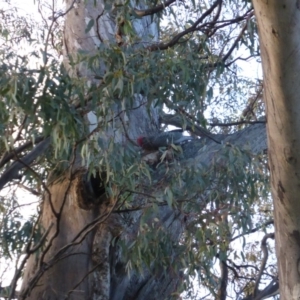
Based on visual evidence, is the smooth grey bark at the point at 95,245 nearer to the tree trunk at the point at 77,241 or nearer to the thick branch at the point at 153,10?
→ the tree trunk at the point at 77,241

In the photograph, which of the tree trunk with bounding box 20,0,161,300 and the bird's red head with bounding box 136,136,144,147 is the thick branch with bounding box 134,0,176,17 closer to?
the tree trunk with bounding box 20,0,161,300

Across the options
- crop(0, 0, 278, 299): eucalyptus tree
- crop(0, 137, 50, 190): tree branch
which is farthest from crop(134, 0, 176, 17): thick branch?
crop(0, 137, 50, 190): tree branch

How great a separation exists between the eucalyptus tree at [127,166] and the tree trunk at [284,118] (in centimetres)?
114

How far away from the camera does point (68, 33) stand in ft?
15.6

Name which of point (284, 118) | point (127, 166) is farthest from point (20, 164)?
point (284, 118)

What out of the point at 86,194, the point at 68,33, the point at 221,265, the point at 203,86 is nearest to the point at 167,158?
the point at 203,86

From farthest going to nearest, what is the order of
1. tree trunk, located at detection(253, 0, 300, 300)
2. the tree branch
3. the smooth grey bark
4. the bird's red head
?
the bird's red head < the smooth grey bark < the tree branch < tree trunk, located at detection(253, 0, 300, 300)

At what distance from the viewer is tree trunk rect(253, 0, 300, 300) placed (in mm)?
2039

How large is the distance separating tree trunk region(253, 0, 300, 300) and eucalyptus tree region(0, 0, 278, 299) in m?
1.14

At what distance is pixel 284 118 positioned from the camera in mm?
2061

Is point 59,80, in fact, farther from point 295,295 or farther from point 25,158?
point 295,295

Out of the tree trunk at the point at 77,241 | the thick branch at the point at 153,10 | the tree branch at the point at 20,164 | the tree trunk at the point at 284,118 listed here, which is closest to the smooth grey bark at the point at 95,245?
the tree trunk at the point at 77,241

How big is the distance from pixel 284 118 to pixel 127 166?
57.2 inches

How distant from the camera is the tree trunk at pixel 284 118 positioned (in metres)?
2.04
